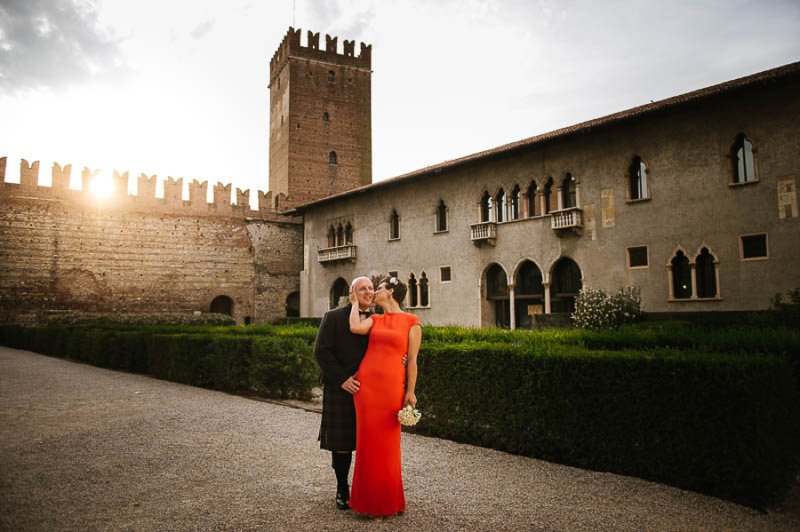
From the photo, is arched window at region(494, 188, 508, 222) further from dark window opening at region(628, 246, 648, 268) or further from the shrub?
the shrub

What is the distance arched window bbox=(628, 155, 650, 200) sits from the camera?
16.9 meters

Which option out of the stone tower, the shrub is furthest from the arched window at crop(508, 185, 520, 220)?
the stone tower

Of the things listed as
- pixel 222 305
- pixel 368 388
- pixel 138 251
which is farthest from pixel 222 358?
pixel 222 305

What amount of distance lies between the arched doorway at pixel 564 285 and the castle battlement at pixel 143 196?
62.1 ft

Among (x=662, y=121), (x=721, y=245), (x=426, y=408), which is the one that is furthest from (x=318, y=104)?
(x=426, y=408)

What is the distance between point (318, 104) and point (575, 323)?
1082 inches

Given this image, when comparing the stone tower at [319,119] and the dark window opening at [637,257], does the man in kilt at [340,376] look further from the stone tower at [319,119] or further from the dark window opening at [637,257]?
the stone tower at [319,119]

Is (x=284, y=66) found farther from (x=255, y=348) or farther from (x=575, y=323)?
(x=255, y=348)

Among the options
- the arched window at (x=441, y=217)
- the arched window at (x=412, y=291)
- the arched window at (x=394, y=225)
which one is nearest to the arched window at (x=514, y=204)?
the arched window at (x=441, y=217)

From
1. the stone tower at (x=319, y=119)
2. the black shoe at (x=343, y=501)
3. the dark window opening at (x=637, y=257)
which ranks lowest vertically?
the black shoe at (x=343, y=501)

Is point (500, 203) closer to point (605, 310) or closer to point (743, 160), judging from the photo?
point (605, 310)

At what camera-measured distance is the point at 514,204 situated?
66.2 feet

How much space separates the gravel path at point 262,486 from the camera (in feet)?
12.5

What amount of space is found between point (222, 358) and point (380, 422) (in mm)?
7109
